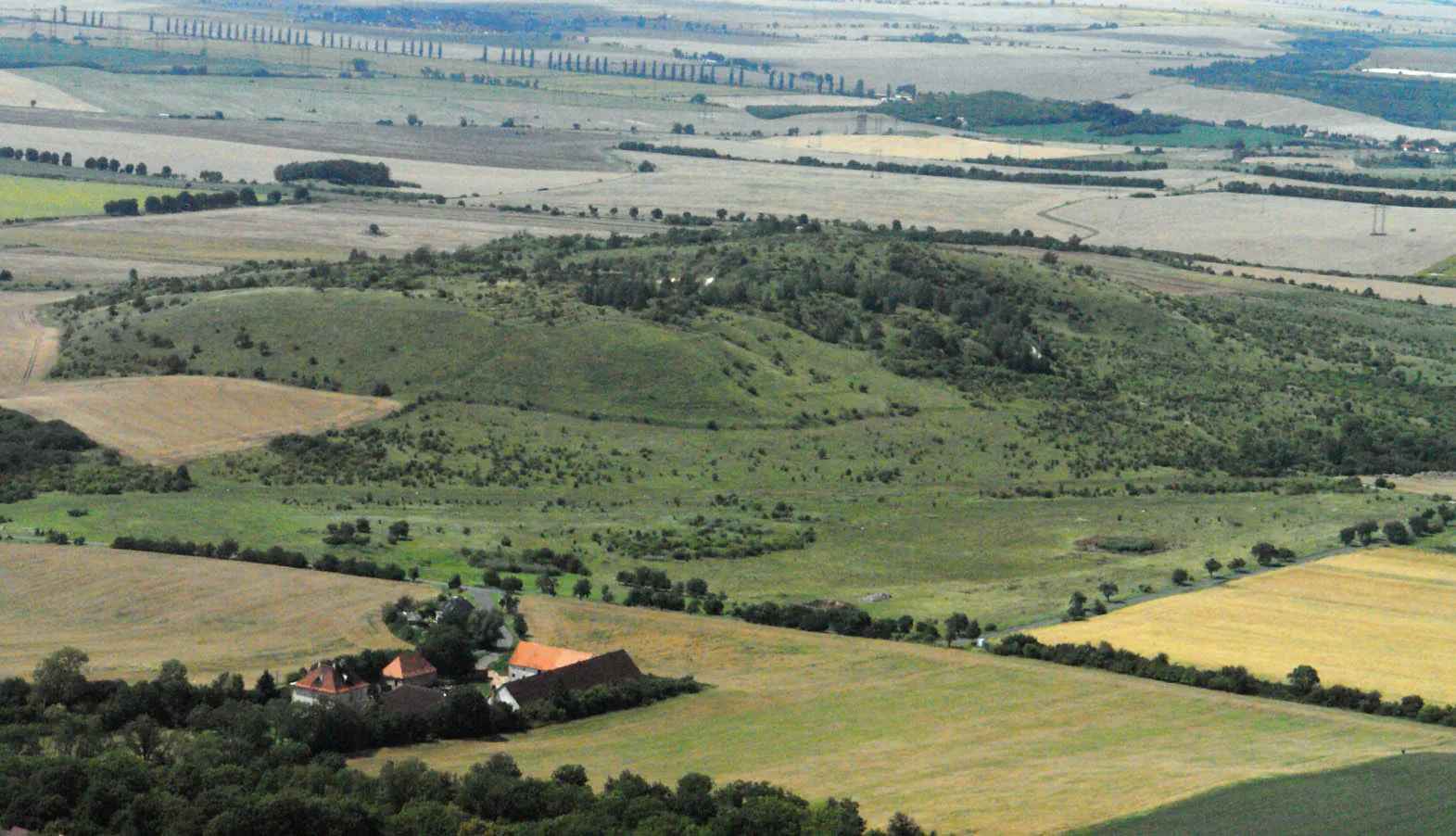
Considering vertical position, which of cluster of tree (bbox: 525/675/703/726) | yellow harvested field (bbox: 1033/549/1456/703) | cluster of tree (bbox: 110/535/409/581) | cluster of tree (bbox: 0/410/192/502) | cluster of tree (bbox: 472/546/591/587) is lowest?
cluster of tree (bbox: 0/410/192/502)

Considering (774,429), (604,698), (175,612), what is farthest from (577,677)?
(774,429)

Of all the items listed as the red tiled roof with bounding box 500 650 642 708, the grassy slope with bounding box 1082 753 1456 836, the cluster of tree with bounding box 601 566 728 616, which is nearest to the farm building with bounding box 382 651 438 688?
the red tiled roof with bounding box 500 650 642 708

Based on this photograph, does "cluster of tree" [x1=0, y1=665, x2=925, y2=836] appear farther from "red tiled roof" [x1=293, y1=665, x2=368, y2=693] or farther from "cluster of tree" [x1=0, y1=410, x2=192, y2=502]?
"cluster of tree" [x1=0, y1=410, x2=192, y2=502]

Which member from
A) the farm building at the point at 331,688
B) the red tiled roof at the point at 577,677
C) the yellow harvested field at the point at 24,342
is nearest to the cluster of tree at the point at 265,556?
the red tiled roof at the point at 577,677

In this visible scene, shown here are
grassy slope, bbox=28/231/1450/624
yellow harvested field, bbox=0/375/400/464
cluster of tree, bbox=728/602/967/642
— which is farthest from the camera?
yellow harvested field, bbox=0/375/400/464

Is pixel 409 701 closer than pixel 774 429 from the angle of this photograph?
Yes

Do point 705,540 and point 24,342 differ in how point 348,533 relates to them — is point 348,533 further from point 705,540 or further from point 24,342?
point 24,342

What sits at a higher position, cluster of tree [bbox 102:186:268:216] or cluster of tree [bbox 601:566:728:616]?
cluster of tree [bbox 102:186:268:216]
